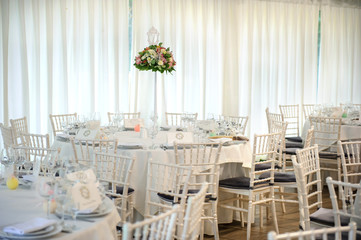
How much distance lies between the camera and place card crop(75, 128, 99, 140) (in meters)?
5.09

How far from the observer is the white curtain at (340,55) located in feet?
32.5

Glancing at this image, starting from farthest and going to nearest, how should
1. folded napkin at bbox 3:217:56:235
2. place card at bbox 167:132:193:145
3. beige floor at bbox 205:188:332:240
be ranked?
1. beige floor at bbox 205:188:332:240
2. place card at bbox 167:132:193:145
3. folded napkin at bbox 3:217:56:235


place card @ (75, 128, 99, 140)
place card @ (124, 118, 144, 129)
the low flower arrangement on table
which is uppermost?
the low flower arrangement on table

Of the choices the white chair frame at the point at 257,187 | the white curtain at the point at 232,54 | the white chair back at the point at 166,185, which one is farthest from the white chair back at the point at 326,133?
the white chair back at the point at 166,185

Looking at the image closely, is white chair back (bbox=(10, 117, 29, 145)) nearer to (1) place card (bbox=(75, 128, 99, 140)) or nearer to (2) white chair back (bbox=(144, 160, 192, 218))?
(1) place card (bbox=(75, 128, 99, 140))

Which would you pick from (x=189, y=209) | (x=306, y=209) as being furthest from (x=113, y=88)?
(x=189, y=209)

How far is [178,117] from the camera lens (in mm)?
8695

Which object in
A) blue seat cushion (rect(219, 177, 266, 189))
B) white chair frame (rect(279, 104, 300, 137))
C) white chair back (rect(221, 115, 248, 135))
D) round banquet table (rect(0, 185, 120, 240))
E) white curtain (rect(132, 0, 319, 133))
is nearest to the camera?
round banquet table (rect(0, 185, 120, 240))

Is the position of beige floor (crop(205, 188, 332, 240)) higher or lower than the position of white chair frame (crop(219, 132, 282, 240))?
lower

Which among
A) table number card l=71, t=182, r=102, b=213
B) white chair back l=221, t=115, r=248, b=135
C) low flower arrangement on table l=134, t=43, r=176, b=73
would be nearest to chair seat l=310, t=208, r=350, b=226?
table number card l=71, t=182, r=102, b=213

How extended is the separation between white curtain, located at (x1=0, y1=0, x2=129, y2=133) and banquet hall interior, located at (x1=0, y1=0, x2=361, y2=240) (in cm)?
2

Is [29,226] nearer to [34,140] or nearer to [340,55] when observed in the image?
[34,140]

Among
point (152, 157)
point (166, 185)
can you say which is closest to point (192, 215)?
point (166, 185)

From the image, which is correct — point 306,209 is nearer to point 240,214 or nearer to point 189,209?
point 189,209
